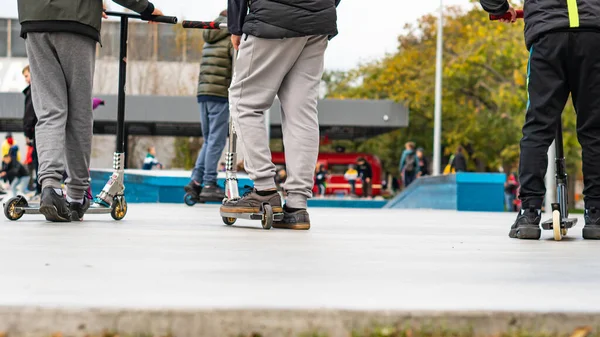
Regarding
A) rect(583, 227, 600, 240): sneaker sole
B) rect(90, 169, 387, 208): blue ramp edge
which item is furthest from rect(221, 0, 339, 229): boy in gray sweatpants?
rect(90, 169, 387, 208): blue ramp edge

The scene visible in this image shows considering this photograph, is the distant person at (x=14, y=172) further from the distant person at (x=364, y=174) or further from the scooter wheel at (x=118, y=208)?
the distant person at (x=364, y=174)

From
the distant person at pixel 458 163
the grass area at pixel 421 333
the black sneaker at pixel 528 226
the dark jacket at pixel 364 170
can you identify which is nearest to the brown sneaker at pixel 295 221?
the black sneaker at pixel 528 226

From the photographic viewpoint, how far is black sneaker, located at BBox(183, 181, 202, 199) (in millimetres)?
10297

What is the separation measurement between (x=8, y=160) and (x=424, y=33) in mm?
29096

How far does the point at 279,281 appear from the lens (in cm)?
296

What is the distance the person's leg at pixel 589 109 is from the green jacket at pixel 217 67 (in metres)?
5.09

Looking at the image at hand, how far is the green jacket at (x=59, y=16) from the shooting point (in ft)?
19.8

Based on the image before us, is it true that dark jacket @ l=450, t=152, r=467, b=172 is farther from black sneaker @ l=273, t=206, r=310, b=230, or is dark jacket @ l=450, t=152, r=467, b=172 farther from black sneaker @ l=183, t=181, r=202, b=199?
black sneaker @ l=273, t=206, r=310, b=230

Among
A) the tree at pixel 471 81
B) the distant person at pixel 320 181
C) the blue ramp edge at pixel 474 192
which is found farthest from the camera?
the distant person at pixel 320 181

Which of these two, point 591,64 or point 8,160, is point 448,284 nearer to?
point 591,64

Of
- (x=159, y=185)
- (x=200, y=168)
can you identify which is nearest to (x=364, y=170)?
(x=159, y=185)

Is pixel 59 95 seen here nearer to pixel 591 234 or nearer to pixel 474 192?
pixel 591 234

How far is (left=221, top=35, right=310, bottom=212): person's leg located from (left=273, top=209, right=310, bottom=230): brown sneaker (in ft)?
0.25

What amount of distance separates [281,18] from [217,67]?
4460mm
